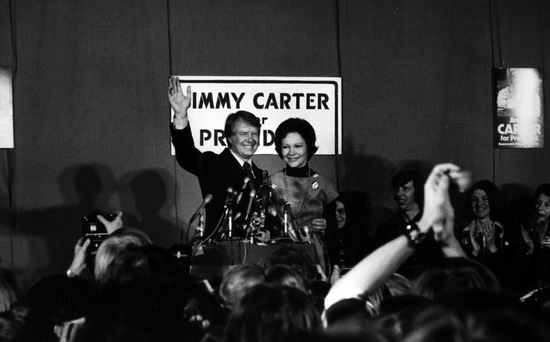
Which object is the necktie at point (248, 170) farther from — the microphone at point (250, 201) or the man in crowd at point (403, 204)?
the man in crowd at point (403, 204)

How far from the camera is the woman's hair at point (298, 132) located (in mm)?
6059

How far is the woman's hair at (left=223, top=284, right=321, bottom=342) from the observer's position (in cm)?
157

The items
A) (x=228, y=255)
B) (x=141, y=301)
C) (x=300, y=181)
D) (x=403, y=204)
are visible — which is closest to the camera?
(x=141, y=301)

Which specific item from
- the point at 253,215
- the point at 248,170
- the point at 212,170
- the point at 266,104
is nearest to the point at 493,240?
the point at 248,170

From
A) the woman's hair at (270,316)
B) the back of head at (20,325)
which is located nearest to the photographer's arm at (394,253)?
the woman's hair at (270,316)

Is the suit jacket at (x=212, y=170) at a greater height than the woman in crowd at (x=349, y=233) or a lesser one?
greater

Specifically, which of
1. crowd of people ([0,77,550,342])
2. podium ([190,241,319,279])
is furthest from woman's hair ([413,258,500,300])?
podium ([190,241,319,279])

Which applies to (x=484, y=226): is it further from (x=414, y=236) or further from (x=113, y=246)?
(x=414, y=236)

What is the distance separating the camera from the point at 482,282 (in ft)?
5.89

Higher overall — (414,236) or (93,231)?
(414,236)

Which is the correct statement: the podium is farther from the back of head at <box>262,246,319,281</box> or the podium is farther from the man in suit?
the man in suit

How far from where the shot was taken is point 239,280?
267cm

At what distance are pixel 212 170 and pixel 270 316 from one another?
4.52 m

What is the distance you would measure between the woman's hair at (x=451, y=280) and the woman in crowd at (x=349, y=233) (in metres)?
2.84
